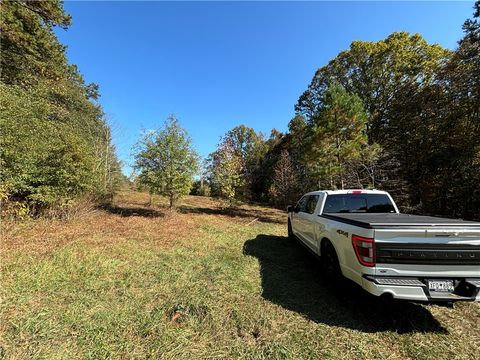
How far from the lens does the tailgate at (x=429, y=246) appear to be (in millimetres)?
2857

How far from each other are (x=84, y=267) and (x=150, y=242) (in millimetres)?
2302

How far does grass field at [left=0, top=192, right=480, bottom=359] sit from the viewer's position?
263 centimetres

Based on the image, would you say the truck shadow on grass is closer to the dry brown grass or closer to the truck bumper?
the truck bumper

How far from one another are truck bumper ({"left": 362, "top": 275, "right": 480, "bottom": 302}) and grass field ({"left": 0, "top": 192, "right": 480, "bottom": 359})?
0.53m

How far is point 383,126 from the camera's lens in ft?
64.6

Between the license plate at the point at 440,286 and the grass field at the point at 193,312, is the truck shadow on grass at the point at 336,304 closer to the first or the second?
the grass field at the point at 193,312

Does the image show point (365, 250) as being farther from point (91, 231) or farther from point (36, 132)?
point (36, 132)

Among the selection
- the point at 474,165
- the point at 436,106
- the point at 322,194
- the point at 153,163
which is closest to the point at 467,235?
the point at 322,194

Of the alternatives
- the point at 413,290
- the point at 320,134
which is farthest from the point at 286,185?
the point at 413,290

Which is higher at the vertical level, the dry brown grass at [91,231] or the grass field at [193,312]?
the dry brown grass at [91,231]

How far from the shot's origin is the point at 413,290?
2.83 meters

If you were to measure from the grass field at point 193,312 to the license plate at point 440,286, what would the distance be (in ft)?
2.02

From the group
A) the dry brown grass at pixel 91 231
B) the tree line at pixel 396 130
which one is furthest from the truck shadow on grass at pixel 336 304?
the tree line at pixel 396 130

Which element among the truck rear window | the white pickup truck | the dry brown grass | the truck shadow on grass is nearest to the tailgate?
the white pickup truck
